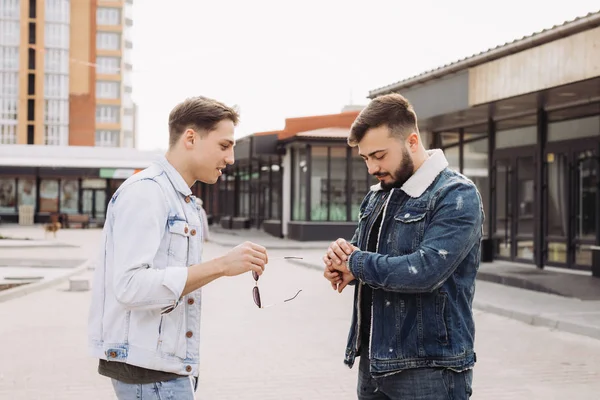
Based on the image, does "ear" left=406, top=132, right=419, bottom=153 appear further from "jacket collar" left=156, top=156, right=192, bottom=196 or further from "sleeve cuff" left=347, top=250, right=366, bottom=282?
"jacket collar" left=156, top=156, right=192, bottom=196

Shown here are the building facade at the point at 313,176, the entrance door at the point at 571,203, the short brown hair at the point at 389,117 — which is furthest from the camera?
the building facade at the point at 313,176

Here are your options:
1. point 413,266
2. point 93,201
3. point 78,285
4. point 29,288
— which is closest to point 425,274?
point 413,266

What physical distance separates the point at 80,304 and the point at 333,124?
2305cm

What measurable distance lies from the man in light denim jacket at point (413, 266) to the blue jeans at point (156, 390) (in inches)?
26.7

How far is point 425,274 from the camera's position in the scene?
108 inches

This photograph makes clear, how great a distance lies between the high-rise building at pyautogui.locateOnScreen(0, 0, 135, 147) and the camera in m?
85.0

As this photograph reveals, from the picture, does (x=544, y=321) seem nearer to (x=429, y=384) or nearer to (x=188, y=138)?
(x=429, y=384)

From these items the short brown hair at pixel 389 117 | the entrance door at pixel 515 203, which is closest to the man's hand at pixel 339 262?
the short brown hair at pixel 389 117

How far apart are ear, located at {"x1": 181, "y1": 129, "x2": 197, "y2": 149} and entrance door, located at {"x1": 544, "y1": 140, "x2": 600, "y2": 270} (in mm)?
14808

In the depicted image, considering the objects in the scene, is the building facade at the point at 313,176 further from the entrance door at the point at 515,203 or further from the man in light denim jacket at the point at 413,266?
the man in light denim jacket at the point at 413,266

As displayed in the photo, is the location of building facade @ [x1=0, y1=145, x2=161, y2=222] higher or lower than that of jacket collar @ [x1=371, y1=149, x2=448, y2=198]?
higher

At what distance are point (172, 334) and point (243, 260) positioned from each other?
0.36m

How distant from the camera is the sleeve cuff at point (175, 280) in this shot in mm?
2635

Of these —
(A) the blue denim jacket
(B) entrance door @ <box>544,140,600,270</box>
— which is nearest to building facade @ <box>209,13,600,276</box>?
(B) entrance door @ <box>544,140,600,270</box>
